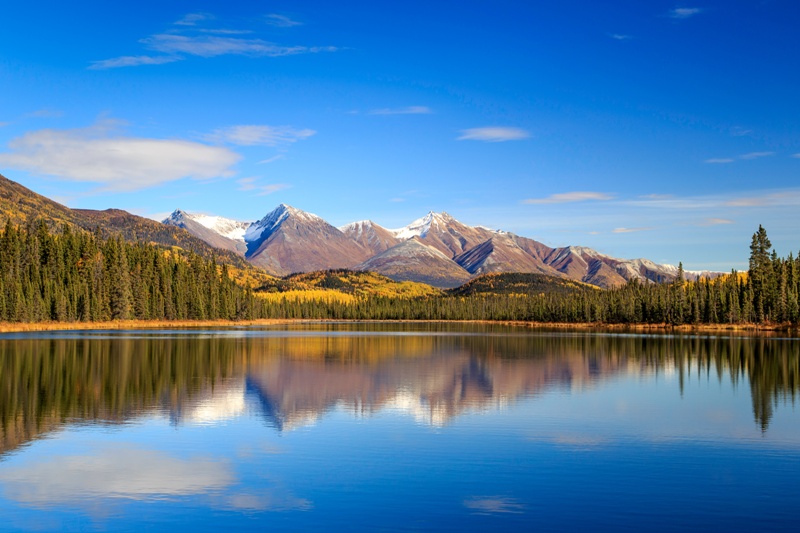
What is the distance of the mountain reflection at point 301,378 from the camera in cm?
4125

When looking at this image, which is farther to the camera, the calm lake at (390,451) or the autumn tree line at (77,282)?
the autumn tree line at (77,282)

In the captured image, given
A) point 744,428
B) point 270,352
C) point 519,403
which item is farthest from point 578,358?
point 744,428

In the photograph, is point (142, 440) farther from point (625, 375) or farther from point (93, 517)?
point (625, 375)

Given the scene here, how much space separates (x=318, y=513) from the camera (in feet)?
71.4

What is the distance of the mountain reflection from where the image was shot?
135ft

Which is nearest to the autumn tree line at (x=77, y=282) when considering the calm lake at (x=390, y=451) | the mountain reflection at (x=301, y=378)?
the mountain reflection at (x=301, y=378)

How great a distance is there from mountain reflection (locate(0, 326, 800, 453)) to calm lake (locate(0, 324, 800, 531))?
1.03ft

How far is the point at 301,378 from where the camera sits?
59.9m

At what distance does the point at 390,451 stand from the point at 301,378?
29.8 meters

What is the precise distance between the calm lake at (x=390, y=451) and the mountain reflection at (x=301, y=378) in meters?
0.31

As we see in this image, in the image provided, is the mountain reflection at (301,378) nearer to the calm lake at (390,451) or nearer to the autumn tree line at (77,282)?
the calm lake at (390,451)

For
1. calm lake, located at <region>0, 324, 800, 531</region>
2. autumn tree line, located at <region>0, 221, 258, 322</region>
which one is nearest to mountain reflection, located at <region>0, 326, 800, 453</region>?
calm lake, located at <region>0, 324, 800, 531</region>

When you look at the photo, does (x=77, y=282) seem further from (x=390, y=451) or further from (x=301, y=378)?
(x=390, y=451)

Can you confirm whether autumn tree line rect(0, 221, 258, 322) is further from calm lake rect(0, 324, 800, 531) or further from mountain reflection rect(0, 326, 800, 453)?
calm lake rect(0, 324, 800, 531)
